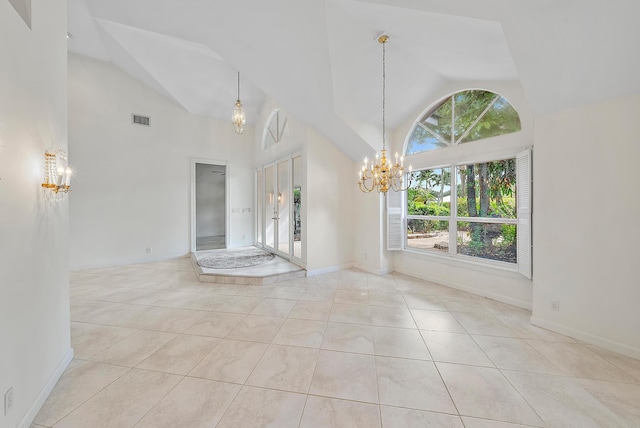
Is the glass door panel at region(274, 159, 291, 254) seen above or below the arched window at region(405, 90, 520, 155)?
below

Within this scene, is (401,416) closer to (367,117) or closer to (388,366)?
(388,366)

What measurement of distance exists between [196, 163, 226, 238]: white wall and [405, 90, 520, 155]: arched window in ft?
17.2

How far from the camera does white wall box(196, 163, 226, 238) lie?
690cm

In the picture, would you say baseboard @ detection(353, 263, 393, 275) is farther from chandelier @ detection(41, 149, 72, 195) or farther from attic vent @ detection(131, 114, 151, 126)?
attic vent @ detection(131, 114, 151, 126)

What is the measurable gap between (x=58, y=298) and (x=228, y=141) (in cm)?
556

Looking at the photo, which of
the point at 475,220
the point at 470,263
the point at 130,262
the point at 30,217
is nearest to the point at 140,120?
the point at 130,262

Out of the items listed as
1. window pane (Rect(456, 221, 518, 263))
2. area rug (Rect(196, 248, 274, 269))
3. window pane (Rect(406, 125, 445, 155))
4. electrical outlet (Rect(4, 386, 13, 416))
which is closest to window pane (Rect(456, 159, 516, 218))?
window pane (Rect(456, 221, 518, 263))

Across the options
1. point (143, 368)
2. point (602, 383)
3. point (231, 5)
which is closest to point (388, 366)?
point (602, 383)

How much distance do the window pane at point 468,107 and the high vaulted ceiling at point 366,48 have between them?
28 cm

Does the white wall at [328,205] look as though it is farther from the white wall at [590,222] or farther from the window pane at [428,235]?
the white wall at [590,222]

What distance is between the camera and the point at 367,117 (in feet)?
14.2

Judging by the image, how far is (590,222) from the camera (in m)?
2.43

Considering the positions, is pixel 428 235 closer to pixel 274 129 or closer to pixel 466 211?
pixel 466 211

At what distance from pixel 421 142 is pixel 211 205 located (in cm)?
586
